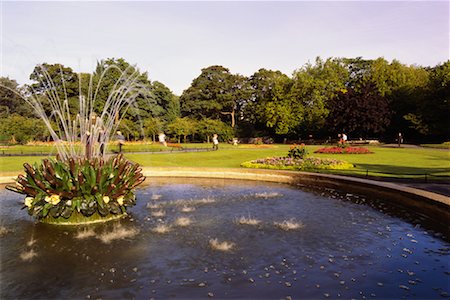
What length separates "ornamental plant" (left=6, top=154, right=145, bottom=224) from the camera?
928 centimetres

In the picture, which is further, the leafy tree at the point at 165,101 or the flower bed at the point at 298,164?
the leafy tree at the point at 165,101

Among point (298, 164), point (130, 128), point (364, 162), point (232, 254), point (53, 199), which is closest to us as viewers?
point (232, 254)

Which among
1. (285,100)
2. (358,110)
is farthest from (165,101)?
(358,110)

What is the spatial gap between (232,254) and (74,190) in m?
4.86

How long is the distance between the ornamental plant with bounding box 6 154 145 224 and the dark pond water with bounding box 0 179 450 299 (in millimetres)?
429

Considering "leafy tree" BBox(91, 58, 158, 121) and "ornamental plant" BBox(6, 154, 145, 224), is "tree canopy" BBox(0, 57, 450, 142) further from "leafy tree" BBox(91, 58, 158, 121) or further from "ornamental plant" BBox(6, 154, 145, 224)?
"ornamental plant" BBox(6, 154, 145, 224)

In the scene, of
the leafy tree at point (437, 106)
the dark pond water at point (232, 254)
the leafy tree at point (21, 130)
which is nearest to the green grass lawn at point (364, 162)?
the dark pond water at point (232, 254)

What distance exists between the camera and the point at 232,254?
726cm

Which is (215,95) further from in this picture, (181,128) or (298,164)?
(298,164)

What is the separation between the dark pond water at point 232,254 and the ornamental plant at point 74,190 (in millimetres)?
429

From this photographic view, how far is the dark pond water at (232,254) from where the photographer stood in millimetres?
5684

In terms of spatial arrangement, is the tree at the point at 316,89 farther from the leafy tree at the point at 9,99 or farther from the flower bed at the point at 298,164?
the leafy tree at the point at 9,99

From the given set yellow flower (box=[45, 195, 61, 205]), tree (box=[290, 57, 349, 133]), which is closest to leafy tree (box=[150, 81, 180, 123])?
tree (box=[290, 57, 349, 133])

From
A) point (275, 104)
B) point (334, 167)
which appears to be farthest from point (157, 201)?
point (275, 104)
